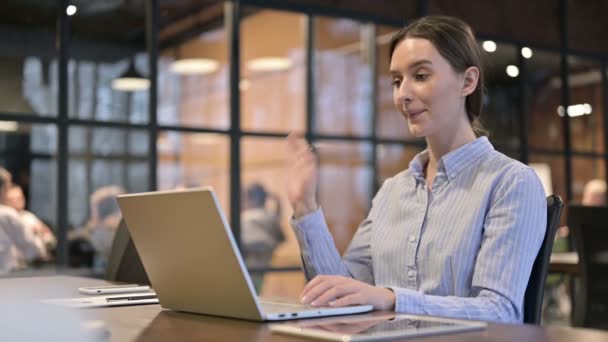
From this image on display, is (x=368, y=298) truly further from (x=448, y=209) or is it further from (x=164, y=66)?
(x=164, y=66)

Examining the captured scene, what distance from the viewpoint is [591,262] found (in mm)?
3662

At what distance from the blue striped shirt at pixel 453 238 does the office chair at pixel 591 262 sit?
68.8 inches

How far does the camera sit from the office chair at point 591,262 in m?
3.62

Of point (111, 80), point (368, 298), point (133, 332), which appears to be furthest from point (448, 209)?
point (111, 80)

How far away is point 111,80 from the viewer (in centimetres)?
547

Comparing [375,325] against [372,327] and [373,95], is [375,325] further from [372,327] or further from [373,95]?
[373,95]

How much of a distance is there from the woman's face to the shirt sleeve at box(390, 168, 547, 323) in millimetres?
244

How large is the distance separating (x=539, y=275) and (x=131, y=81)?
4.24 metres

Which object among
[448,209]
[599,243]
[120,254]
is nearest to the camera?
[448,209]

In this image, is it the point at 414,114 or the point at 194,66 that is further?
the point at 194,66

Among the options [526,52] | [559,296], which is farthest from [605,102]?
[559,296]

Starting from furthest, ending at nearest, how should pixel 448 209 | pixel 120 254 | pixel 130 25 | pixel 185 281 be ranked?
1. pixel 130 25
2. pixel 120 254
3. pixel 448 209
4. pixel 185 281

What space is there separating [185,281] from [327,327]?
349 millimetres

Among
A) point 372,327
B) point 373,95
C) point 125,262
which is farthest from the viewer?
point 373,95
